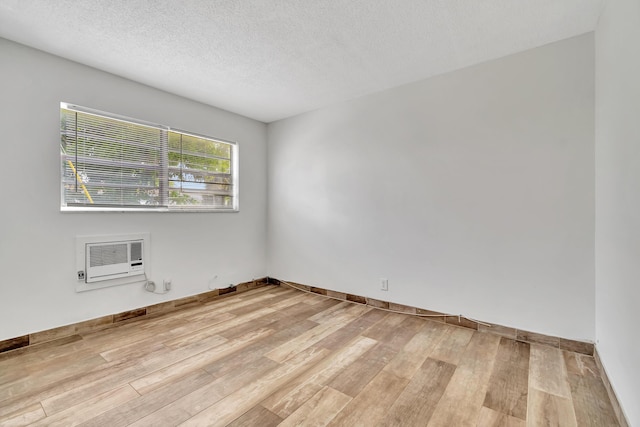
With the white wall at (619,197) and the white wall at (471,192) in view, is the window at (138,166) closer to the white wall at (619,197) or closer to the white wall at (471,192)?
the white wall at (471,192)

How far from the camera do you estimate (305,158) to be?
390 centimetres

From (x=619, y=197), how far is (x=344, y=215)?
7.74 ft

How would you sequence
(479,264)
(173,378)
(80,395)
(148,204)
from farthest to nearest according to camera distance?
(148,204) → (479,264) → (173,378) → (80,395)

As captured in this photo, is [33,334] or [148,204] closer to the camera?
[33,334]

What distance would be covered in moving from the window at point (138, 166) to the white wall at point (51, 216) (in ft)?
0.32

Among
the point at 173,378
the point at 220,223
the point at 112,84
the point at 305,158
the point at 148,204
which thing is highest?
the point at 112,84

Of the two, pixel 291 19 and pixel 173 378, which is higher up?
pixel 291 19

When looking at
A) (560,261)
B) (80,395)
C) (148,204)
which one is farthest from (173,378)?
(560,261)

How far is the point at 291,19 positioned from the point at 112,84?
1988 mm

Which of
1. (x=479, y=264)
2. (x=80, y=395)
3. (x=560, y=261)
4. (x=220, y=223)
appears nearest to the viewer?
(x=80, y=395)

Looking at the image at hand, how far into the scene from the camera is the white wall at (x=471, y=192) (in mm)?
2197

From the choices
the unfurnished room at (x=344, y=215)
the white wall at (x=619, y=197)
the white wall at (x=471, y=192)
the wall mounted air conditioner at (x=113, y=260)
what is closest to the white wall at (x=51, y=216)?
the unfurnished room at (x=344, y=215)

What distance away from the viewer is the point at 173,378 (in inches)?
74.7

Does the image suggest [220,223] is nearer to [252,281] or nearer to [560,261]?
[252,281]
